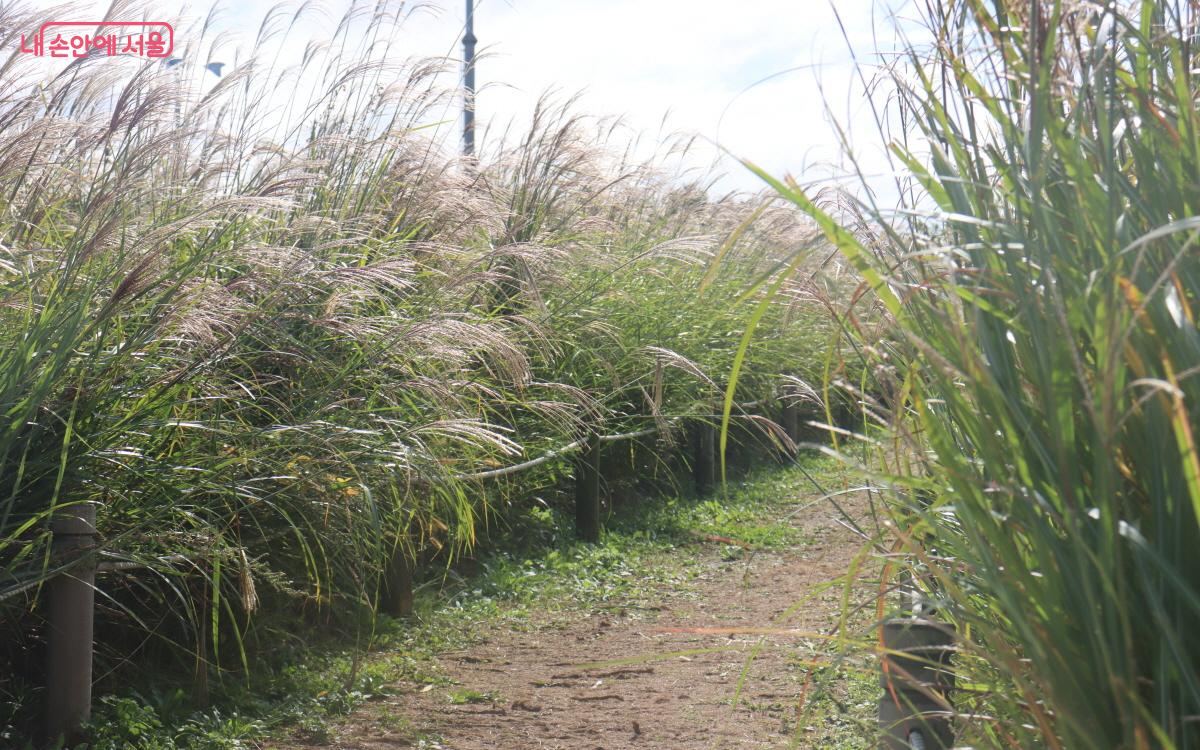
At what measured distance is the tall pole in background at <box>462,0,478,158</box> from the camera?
5975 mm

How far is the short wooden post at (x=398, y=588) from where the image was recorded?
4.82m

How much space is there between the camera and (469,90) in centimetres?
591

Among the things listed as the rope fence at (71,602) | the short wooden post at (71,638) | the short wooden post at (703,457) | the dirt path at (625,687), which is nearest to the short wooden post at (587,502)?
the dirt path at (625,687)

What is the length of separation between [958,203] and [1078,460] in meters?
0.44

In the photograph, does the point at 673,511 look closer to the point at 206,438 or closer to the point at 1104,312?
the point at 206,438

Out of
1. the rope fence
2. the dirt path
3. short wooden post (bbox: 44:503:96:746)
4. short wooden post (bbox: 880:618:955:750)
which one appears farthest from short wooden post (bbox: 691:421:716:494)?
short wooden post (bbox: 880:618:955:750)

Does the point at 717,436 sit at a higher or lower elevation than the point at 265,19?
lower

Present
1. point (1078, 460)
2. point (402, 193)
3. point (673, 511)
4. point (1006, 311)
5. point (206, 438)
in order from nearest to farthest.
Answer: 1. point (1078, 460)
2. point (1006, 311)
3. point (206, 438)
4. point (402, 193)
5. point (673, 511)

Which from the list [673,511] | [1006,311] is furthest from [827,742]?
[673,511]

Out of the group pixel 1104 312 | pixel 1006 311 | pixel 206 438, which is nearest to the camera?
pixel 1104 312

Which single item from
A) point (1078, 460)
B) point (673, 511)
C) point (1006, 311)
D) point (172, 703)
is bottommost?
point (673, 511)

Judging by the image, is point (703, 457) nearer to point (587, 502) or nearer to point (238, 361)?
point (587, 502)

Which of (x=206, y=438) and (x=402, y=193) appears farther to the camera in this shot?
(x=402, y=193)

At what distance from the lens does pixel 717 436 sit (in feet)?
28.6
